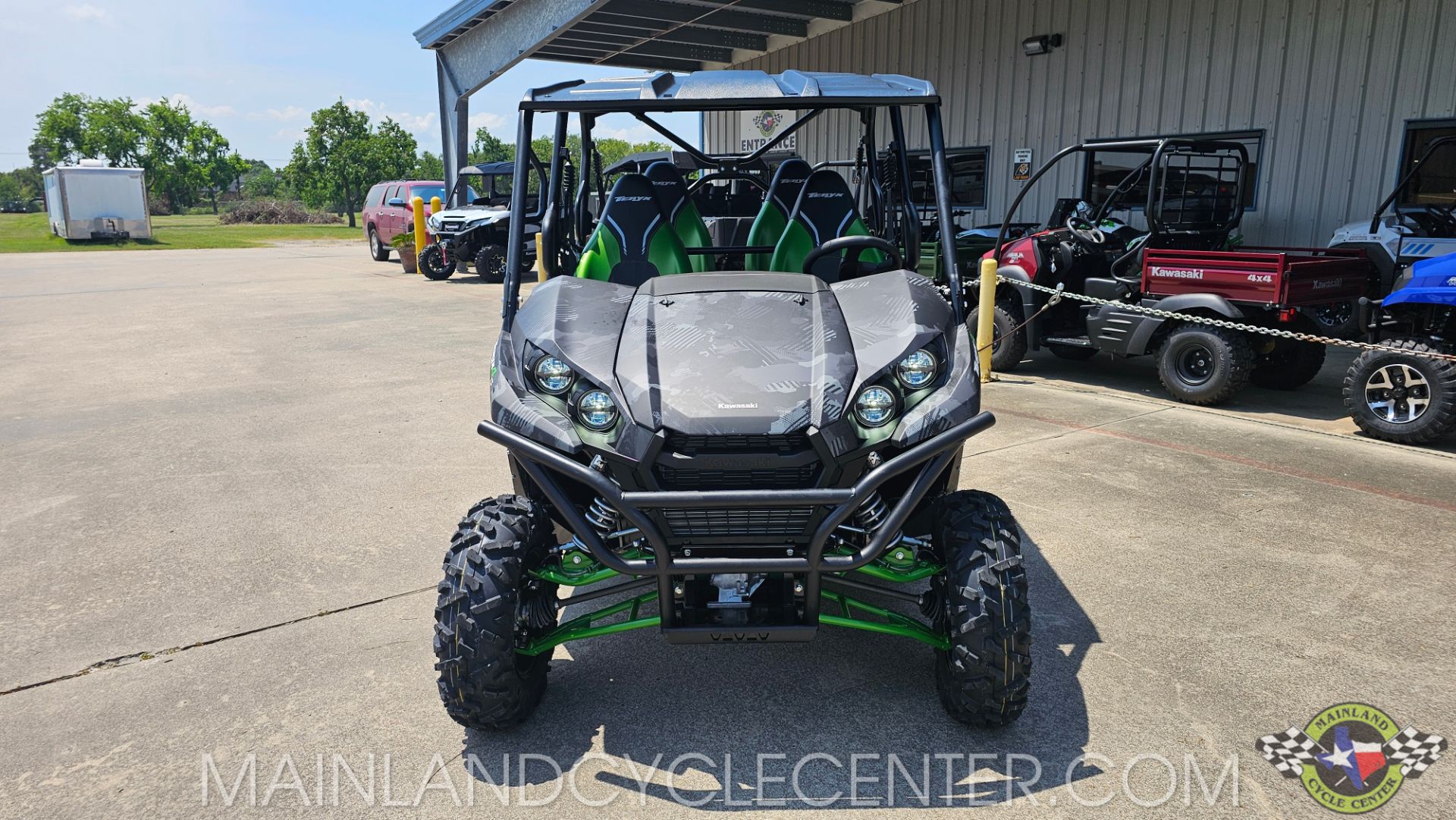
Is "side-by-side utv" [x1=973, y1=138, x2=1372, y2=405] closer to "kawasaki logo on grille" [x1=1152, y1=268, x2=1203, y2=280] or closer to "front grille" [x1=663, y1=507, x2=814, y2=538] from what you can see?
"kawasaki logo on grille" [x1=1152, y1=268, x2=1203, y2=280]

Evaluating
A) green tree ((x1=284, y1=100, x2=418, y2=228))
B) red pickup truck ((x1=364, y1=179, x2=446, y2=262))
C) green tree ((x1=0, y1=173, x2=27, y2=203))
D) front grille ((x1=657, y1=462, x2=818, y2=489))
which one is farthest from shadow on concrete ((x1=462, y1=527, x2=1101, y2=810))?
green tree ((x1=0, y1=173, x2=27, y2=203))

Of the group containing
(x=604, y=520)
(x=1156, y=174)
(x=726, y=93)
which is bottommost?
(x=604, y=520)

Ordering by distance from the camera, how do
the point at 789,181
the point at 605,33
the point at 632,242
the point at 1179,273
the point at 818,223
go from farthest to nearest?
the point at 605,33 < the point at 1179,273 < the point at 789,181 < the point at 818,223 < the point at 632,242

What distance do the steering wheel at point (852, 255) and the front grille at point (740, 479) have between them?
1.05 m

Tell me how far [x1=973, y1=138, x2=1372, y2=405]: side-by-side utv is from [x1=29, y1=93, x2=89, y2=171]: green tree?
77.1 m

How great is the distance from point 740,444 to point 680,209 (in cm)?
180

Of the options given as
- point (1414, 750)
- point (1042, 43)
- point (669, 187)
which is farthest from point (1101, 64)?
point (1414, 750)

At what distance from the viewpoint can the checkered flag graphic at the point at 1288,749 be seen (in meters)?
2.81

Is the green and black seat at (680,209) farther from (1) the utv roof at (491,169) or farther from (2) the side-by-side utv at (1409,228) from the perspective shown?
(1) the utv roof at (491,169)

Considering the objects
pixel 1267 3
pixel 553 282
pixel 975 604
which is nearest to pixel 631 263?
pixel 553 282

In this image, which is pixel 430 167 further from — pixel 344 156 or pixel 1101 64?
pixel 1101 64

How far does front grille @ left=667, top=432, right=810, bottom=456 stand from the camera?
266 cm

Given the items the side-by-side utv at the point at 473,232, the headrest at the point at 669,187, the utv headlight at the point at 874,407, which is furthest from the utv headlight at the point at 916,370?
the side-by-side utv at the point at 473,232

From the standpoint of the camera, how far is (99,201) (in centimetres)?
3241
